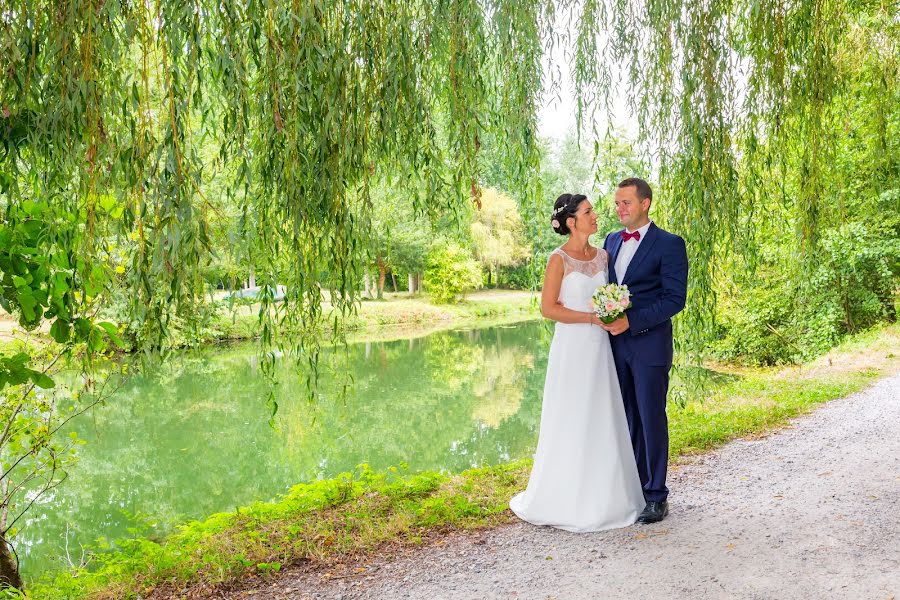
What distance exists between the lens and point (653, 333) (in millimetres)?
3344

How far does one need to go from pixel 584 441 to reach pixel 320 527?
1.49 metres

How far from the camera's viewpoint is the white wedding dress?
3.32 m

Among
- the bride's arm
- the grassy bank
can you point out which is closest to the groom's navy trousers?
the bride's arm

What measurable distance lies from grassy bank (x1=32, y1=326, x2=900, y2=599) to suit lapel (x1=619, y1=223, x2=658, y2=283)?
1.43 m

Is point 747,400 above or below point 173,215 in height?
below

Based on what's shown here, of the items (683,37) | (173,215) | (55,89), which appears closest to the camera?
(173,215)

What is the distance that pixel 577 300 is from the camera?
3521 millimetres

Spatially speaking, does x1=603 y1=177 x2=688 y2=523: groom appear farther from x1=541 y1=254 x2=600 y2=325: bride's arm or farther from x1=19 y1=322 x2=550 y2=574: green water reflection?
x1=19 y1=322 x2=550 y2=574: green water reflection

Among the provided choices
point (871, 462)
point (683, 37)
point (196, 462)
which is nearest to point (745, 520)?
point (871, 462)

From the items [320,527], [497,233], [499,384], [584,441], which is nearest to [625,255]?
[584,441]

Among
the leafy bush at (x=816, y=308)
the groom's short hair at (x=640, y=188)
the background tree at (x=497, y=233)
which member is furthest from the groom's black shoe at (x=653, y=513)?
the background tree at (x=497, y=233)

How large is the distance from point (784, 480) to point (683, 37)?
261 centimetres

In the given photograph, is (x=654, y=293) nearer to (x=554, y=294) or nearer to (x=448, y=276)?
(x=554, y=294)

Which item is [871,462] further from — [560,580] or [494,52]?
[494,52]
